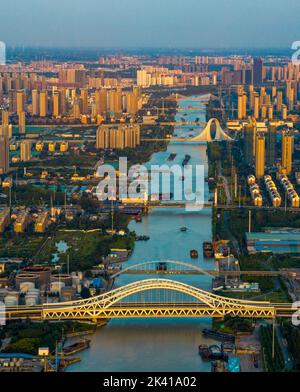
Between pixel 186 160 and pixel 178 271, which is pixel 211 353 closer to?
pixel 178 271

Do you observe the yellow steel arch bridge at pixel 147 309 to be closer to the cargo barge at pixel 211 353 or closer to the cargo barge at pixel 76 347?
the cargo barge at pixel 76 347

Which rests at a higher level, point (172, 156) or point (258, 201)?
point (172, 156)

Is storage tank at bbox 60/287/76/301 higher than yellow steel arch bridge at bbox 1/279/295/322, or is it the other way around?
yellow steel arch bridge at bbox 1/279/295/322

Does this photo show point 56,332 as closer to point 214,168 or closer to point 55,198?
point 55,198

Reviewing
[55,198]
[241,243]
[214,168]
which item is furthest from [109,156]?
[241,243]

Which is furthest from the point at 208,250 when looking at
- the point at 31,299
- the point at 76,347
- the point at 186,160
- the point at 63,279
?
the point at 186,160

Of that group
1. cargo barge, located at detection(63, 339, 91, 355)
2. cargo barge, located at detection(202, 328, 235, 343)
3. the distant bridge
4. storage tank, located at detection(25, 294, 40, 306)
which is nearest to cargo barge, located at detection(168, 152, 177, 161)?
the distant bridge

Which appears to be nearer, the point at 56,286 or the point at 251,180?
the point at 56,286

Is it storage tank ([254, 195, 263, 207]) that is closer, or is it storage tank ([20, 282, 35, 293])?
storage tank ([20, 282, 35, 293])

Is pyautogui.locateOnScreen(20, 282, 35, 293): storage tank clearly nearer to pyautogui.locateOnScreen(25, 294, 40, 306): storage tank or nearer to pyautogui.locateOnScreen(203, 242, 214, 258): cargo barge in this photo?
pyautogui.locateOnScreen(25, 294, 40, 306): storage tank
